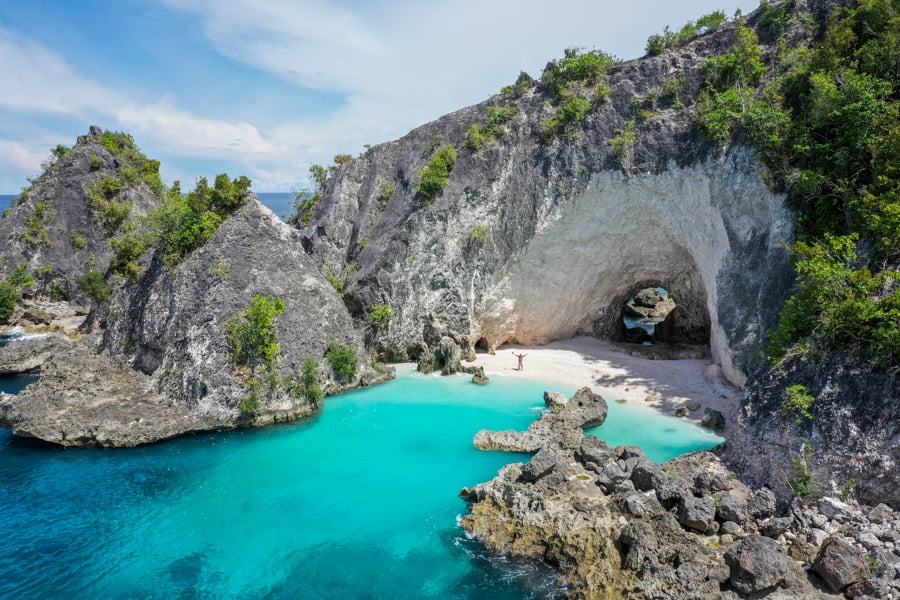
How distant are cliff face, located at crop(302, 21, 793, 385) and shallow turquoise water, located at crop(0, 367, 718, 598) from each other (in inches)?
388

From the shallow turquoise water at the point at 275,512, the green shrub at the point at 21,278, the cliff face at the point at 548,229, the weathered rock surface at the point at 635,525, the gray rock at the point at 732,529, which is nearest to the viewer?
the weathered rock surface at the point at 635,525

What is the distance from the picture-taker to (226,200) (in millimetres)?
27516

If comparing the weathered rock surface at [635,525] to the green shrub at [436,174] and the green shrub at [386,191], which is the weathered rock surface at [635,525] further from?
the green shrub at [386,191]

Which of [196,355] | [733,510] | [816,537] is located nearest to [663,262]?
[733,510]

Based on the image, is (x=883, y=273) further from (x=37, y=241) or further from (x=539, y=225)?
(x=37, y=241)

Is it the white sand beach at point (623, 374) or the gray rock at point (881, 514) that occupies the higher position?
the white sand beach at point (623, 374)

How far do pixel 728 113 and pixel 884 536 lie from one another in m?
20.0

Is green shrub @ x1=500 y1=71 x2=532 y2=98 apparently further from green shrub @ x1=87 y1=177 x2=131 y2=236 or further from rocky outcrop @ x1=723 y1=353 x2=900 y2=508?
green shrub @ x1=87 y1=177 x2=131 y2=236

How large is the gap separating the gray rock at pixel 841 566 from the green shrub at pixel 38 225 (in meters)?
60.3

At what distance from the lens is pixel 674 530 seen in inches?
518

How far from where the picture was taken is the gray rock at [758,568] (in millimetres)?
Result: 11008

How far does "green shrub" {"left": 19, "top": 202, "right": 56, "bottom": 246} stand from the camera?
149 ft

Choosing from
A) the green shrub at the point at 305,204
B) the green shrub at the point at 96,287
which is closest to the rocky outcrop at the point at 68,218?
the green shrub at the point at 96,287

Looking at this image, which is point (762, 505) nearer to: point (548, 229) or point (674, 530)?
point (674, 530)
